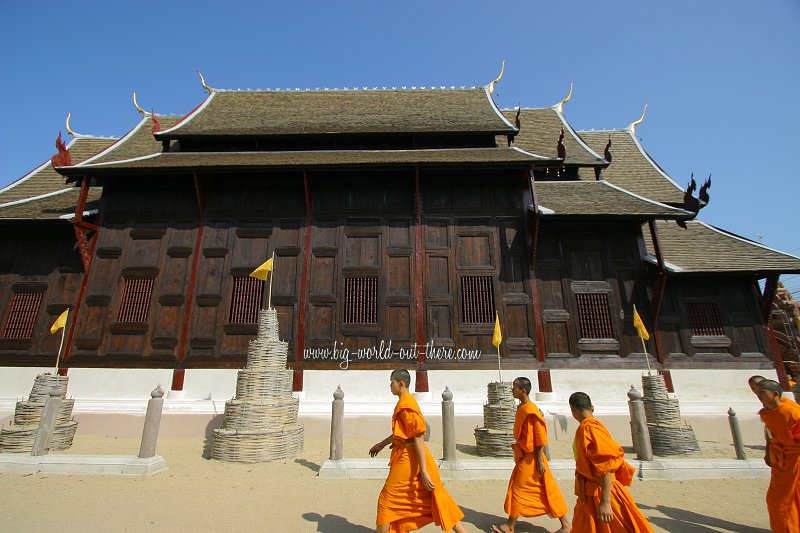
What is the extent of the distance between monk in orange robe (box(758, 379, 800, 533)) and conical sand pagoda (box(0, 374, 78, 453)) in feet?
31.7

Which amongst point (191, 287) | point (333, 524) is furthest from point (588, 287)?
point (191, 287)

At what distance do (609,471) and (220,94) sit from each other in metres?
16.6

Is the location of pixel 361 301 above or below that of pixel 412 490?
above

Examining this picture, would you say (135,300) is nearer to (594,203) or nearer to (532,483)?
(532,483)

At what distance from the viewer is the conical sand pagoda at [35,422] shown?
270 inches

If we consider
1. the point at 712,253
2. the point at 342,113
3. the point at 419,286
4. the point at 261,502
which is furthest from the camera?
the point at 342,113

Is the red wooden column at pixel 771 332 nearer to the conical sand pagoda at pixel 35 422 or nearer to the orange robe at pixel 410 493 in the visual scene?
the orange robe at pixel 410 493

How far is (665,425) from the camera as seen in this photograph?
707 centimetres

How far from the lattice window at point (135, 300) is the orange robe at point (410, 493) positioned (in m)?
9.21

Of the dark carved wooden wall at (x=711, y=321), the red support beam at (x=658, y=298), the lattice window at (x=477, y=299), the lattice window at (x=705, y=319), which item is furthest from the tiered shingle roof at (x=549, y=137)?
the lattice window at (x=477, y=299)

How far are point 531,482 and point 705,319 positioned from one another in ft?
30.1

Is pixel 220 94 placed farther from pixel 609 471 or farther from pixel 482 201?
pixel 609 471

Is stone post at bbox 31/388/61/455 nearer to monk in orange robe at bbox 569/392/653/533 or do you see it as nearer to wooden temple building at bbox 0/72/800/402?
wooden temple building at bbox 0/72/800/402

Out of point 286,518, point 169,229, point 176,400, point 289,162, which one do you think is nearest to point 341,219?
point 289,162
